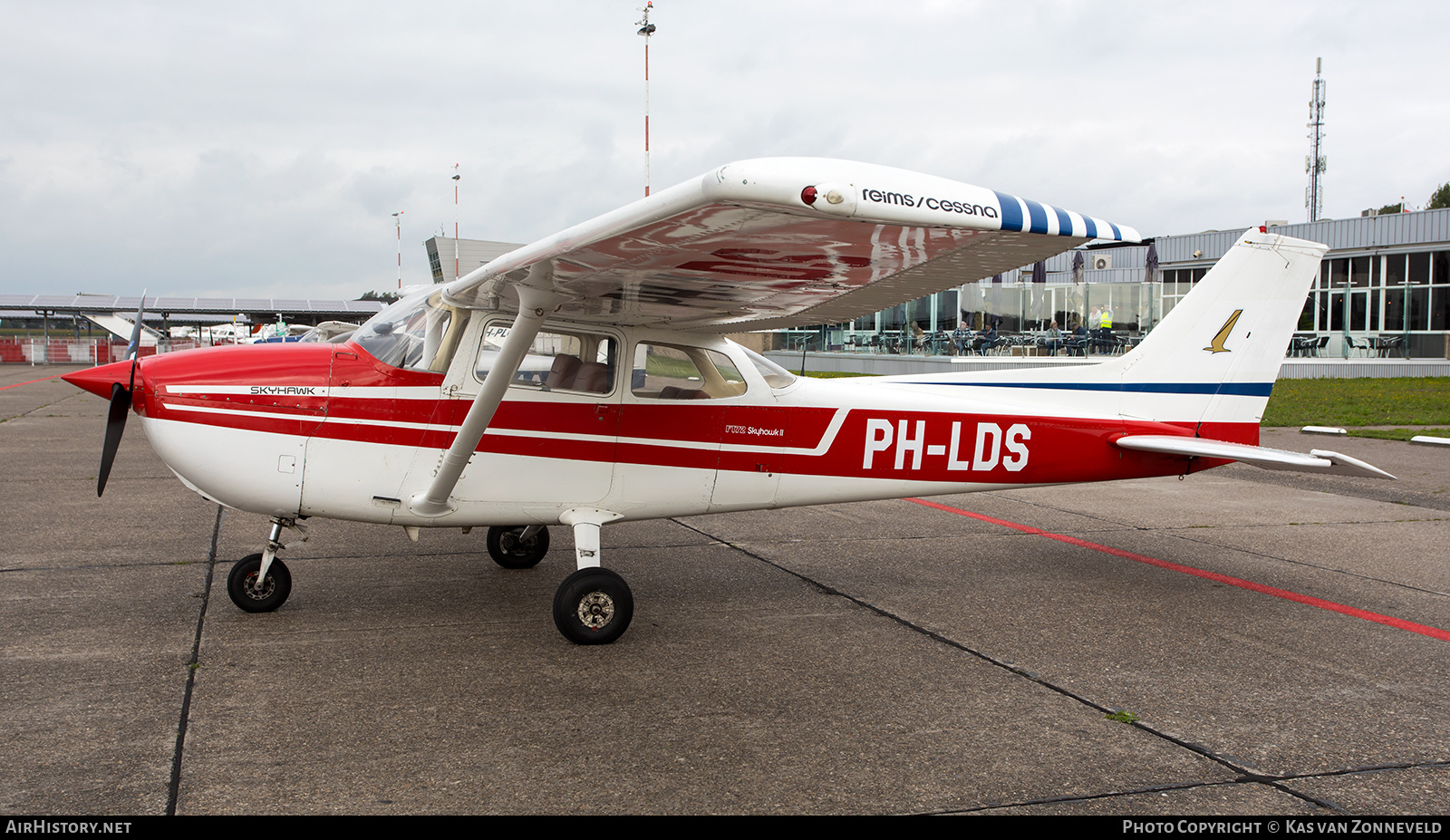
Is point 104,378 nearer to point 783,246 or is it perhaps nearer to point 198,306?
point 783,246

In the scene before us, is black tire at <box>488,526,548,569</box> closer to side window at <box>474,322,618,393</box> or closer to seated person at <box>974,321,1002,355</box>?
side window at <box>474,322,618,393</box>

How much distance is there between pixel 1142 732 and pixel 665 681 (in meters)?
1.94

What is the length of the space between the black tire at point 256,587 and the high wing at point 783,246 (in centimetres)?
177

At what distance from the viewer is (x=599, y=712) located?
387 centimetres

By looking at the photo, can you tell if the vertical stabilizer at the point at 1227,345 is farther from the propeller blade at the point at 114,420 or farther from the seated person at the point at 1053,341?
the seated person at the point at 1053,341

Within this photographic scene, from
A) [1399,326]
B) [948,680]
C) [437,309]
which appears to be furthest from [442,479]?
[1399,326]

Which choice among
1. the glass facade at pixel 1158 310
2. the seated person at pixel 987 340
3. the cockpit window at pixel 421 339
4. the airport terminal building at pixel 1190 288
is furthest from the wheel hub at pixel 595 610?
the seated person at pixel 987 340

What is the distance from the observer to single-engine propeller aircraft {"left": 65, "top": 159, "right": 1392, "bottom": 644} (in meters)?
4.07

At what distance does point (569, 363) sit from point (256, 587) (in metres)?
2.03

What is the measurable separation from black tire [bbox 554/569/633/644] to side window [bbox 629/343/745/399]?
1124mm

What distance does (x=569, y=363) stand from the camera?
532 cm

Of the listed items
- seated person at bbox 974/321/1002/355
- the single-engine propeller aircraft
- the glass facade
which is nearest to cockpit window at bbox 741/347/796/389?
the single-engine propeller aircraft

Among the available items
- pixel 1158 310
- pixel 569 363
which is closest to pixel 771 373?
pixel 569 363
